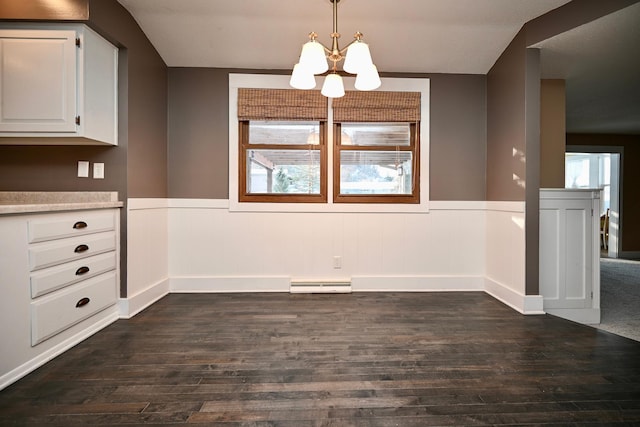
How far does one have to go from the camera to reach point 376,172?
3441 millimetres

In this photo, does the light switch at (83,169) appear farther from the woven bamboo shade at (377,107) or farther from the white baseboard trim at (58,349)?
the woven bamboo shade at (377,107)

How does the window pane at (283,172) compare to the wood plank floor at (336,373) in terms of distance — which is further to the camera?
the window pane at (283,172)

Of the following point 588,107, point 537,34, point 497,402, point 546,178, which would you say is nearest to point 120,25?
point 537,34

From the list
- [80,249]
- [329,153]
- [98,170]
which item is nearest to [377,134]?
[329,153]

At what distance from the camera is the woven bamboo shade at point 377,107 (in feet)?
10.8

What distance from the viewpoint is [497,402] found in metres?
1.52

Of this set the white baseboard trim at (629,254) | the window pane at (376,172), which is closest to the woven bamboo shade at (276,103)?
the window pane at (376,172)

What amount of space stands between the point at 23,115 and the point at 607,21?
162 inches

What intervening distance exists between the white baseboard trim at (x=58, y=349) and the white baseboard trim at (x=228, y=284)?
29.9 inches

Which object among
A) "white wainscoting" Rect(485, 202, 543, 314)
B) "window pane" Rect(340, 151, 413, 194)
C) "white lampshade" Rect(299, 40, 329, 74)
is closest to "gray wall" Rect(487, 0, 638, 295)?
"white wainscoting" Rect(485, 202, 543, 314)

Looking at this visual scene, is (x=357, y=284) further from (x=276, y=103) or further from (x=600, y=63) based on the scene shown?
(x=600, y=63)

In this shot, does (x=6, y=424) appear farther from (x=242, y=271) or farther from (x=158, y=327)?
(x=242, y=271)

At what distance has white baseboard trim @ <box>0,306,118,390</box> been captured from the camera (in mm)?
1682

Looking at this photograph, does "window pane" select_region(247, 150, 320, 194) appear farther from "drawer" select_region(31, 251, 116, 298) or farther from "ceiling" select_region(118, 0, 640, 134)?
"drawer" select_region(31, 251, 116, 298)
